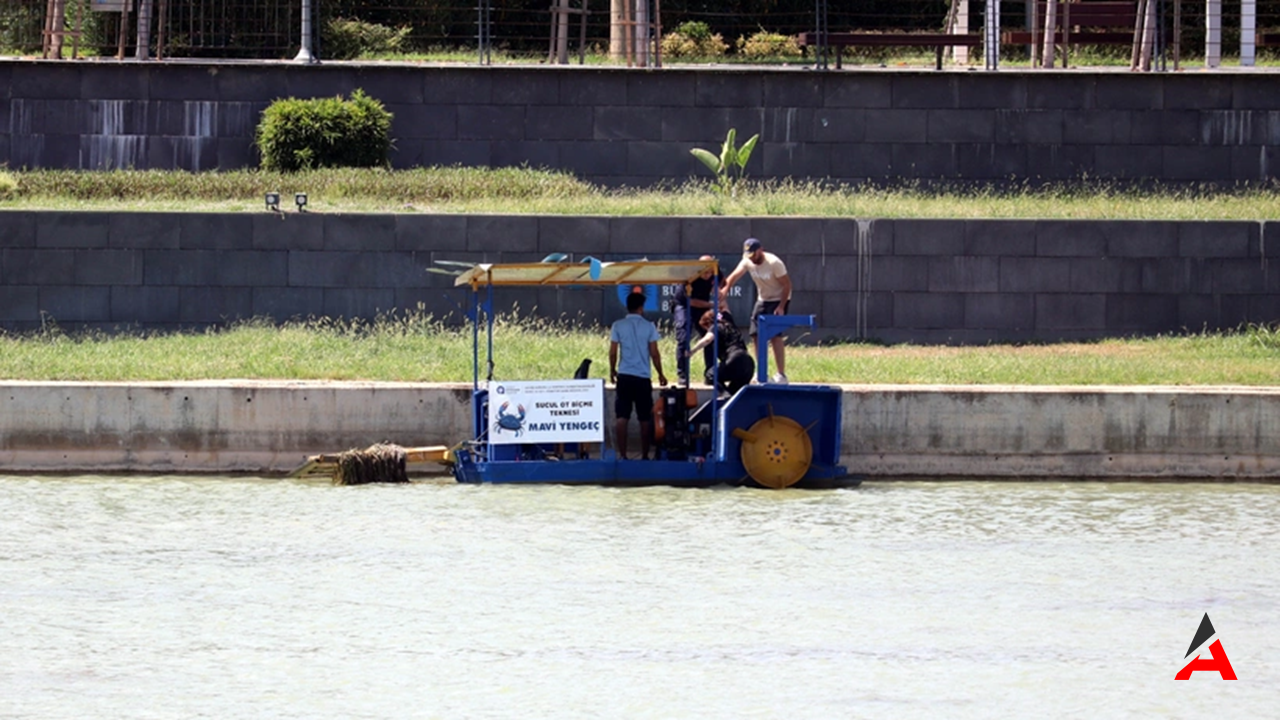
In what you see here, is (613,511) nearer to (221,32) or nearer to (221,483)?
(221,483)

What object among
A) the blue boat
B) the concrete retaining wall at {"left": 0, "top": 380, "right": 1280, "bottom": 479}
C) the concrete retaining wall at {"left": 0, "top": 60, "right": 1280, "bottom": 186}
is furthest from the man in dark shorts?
the concrete retaining wall at {"left": 0, "top": 60, "right": 1280, "bottom": 186}

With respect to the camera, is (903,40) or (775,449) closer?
(775,449)

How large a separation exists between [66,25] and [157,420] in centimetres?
1673

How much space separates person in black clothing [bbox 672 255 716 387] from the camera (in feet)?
53.1

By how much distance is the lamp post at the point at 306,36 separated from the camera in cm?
2572

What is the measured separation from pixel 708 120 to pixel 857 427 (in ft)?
29.8

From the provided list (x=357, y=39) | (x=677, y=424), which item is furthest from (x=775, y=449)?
(x=357, y=39)

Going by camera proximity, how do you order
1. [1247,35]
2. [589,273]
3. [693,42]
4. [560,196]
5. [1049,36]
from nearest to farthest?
[589,273], [560,196], [1049,36], [1247,35], [693,42]

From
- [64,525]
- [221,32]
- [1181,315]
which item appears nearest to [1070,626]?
[64,525]

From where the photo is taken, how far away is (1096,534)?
45.2 ft

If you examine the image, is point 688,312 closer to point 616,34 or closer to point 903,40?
point 903,40

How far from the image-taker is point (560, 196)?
2247 centimetres

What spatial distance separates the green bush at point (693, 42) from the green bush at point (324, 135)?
845cm

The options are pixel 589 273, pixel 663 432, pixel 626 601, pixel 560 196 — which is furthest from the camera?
pixel 560 196
